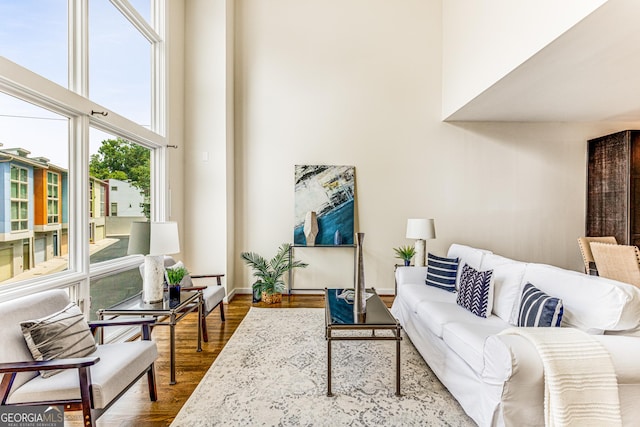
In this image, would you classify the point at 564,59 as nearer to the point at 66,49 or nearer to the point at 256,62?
the point at 256,62

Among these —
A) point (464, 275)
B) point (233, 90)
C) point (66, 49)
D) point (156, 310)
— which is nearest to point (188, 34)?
point (233, 90)

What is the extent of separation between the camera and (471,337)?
212 centimetres

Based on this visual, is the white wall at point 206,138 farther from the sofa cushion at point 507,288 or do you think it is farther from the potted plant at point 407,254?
the sofa cushion at point 507,288

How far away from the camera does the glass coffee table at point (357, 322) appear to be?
228 centimetres

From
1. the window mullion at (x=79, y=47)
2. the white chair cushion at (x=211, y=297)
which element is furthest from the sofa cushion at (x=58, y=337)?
the window mullion at (x=79, y=47)

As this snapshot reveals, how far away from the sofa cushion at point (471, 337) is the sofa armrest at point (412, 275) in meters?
1.15

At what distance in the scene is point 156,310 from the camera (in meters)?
2.52

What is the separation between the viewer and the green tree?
3074 millimetres

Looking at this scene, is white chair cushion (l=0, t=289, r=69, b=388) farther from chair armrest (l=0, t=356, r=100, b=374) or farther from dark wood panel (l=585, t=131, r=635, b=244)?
dark wood panel (l=585, t=131, r=635, b=244)

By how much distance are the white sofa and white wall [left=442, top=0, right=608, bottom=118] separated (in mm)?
1893

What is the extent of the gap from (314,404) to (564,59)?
11.6 ft

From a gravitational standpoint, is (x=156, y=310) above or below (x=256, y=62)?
below

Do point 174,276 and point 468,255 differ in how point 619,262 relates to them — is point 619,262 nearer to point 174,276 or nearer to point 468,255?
point 468,255

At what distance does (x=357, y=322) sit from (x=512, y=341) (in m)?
1.02
